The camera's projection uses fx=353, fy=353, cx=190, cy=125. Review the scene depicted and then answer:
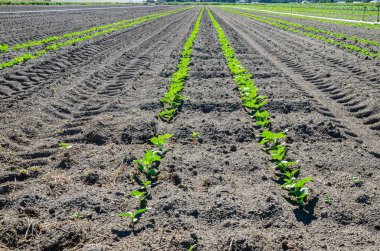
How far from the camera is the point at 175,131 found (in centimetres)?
610

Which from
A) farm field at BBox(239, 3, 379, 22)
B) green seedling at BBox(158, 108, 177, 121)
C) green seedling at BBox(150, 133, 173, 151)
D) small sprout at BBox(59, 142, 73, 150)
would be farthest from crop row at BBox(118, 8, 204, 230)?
farm field at BBox(239, 3, 379, 22)

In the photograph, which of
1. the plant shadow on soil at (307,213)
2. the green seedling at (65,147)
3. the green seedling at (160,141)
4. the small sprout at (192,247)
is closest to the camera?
the small sprout at (192,247)

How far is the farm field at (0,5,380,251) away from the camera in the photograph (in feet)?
11.7

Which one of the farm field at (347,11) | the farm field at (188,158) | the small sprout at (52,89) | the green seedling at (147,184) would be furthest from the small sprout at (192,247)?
the farm field at (347,11)

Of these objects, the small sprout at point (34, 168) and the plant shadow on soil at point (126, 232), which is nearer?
the plant shadow on soil at point (126, 232)

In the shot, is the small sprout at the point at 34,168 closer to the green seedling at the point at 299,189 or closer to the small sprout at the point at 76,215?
the small sprout at the point at 76,215

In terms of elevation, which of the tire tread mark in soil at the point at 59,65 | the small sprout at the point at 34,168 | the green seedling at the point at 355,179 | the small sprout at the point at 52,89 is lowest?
the green seedling at the point at 355,179

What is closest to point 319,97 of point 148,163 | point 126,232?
point 148,163

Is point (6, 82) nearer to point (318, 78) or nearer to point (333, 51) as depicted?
point (318, 78)

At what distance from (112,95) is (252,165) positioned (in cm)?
452

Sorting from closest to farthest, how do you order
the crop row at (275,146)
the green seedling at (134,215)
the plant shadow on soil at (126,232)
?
the plant shadow on soil at (126,232)
the green seedling at (134,215)
the crop row at (275,146)

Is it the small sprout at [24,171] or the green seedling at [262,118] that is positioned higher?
the green seedling at [262,118]

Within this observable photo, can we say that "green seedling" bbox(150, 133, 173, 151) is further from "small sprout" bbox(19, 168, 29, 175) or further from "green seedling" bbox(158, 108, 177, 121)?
"small sprout" bbox(19, 168, 29, 175)

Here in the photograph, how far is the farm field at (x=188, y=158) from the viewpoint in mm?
3572
